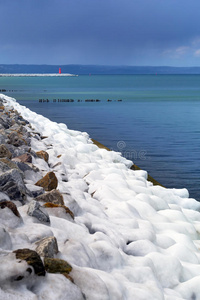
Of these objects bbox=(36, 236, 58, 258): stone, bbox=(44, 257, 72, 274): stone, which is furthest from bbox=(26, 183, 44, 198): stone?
bbox=(44, 257, 72, 274): stone

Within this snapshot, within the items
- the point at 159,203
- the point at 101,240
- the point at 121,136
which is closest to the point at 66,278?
the point at 101,240

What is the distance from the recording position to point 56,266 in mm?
2859

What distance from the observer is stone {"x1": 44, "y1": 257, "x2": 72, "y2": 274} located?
2.81 meters

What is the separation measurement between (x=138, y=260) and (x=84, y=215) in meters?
1.17

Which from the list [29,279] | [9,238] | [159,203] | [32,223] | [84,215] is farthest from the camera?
[159,203]

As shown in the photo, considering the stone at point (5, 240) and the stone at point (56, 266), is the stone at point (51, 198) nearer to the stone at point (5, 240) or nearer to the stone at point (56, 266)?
the stone at point (5, 240)

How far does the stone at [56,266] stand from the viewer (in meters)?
2.81

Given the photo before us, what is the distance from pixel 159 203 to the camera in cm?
665

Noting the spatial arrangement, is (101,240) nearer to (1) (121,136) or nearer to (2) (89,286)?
(2) (89,286)

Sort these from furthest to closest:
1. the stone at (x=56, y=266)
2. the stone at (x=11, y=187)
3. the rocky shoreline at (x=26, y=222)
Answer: the stone at (x=11, y=187) < the stone at (x=56, y=266) < the rocky shoreline at (x=26, y=222)

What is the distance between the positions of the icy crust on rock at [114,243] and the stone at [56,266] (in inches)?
3.1

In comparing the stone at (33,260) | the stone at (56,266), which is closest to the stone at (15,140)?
the stone at (56,266)

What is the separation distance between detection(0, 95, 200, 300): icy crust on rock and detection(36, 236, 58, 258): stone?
12 cm

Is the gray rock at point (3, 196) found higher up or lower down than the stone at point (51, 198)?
higher up
